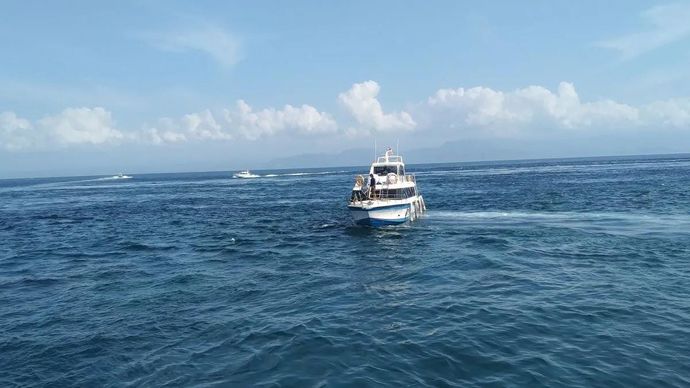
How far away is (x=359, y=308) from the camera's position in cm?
1966

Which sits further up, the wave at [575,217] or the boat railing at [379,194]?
the boat railing at [379,194]

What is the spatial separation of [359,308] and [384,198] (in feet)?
77.7

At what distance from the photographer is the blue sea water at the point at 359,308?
13.8m

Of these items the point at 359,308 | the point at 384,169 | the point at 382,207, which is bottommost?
the point at 359,308

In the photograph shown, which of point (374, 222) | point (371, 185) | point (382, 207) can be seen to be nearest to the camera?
point (382, 207)

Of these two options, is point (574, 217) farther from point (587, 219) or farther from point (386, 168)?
point (386, 168)

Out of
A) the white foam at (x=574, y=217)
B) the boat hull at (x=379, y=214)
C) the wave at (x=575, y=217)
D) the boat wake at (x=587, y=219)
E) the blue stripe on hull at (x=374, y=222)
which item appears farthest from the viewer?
the blue stripe on hull at (x=374, y=222)

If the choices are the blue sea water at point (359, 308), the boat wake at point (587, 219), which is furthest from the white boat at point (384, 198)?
the boat wake at point (587, 219)

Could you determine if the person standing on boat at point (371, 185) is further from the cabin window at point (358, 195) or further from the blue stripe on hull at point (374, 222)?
the blue stripe on hull at point (374, 222)

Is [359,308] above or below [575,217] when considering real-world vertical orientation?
below

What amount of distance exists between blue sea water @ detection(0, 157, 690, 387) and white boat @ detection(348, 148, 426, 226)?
243cm

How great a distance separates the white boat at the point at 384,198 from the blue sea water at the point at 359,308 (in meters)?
2.43

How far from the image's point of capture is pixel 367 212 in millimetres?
39906

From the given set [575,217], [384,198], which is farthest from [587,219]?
[384,198]
